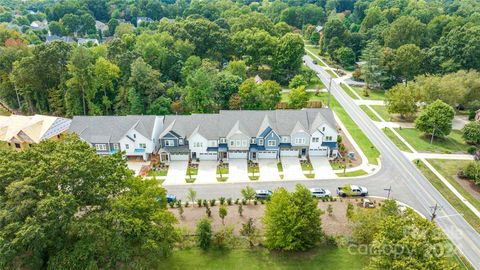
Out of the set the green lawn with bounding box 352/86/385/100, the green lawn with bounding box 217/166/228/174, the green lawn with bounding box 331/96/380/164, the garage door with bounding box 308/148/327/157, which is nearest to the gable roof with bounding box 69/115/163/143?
the green lawn with bounding box 217/166/228/174

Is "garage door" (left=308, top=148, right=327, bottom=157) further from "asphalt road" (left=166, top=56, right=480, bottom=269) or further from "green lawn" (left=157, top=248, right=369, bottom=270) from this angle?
"green lawn" (left=157, top=248, right=369, bottom=270)

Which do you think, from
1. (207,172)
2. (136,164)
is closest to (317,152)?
(207,172)

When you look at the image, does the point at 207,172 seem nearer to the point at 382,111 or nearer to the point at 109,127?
the point at 109,127

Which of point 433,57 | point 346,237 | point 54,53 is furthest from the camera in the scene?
point 433,57

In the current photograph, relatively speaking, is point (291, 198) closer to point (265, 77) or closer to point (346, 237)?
point (346, 237)

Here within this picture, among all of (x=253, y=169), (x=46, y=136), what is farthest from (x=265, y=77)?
(x=46, y=136)
